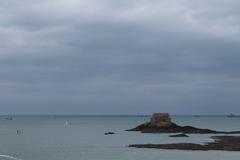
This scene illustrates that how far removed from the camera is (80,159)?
63.7 meters

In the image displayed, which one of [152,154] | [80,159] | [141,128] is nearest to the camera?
[80,159]

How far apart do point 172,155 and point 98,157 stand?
8582 mm

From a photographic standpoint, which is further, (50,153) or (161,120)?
(161,120)

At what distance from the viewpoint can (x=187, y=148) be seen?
2931 inches

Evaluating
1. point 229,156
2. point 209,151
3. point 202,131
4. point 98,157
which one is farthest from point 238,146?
point 202,131

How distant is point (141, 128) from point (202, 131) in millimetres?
17241

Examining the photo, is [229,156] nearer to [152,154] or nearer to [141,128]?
[152,154]

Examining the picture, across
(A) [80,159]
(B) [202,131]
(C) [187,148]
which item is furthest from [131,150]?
(B) [202,131]

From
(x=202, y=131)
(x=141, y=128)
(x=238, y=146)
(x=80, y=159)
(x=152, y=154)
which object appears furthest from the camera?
(x=141, y=128)

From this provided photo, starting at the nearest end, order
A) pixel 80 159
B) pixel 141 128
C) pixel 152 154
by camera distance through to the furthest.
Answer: pixel 80 159 → pixel 152 154 → pixel 141 128

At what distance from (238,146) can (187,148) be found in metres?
6.51

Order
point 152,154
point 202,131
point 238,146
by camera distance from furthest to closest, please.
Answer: point 202,131, point 238,146, point 152,154

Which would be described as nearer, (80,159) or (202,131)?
(80,159)

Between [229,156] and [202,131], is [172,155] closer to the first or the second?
[229,156]
